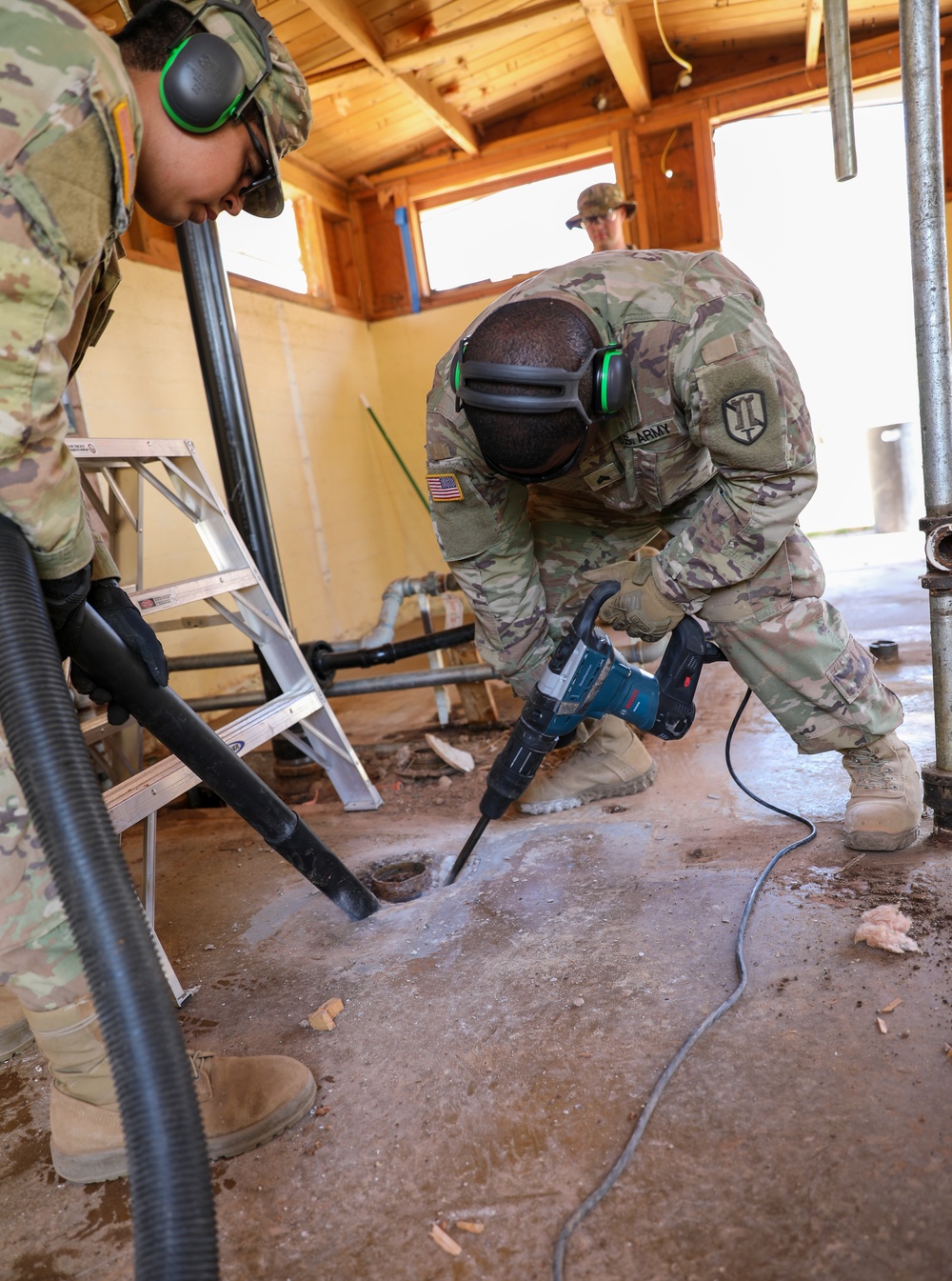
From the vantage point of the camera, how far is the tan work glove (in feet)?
6.38

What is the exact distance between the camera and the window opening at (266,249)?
522 centimetres

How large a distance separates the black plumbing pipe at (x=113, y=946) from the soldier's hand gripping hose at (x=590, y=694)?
1.12 meters

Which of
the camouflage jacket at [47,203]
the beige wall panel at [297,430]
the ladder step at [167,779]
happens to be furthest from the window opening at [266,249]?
the camouflage jacket at [47,203]

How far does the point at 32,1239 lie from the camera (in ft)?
3.85

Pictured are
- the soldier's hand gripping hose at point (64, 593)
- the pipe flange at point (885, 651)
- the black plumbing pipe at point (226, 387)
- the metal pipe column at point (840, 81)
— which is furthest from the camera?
the pipe flange at point (885, 651)

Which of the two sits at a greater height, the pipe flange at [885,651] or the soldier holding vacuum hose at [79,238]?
the soldier holding vacuum hose at [79,238]

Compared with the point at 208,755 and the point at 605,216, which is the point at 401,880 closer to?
the point at 208,755

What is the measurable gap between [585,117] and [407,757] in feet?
16.5

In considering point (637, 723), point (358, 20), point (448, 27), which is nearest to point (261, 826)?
point (637, 723)

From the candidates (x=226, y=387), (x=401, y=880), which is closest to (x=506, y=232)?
(x=226, y=387)

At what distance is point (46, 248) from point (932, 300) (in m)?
1.61

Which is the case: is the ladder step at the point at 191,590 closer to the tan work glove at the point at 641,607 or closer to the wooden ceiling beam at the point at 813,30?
the tan work glove at the point at 641,607

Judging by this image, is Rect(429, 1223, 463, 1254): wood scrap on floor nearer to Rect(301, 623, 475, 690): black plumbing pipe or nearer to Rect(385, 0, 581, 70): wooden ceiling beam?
Rect(301, 623, 475, 690): black plumbing pipe

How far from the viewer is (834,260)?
20.7 feet
